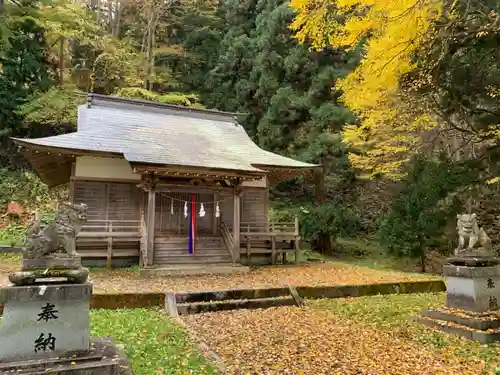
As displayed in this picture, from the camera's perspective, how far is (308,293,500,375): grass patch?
222 inches

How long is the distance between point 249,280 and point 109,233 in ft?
16.6

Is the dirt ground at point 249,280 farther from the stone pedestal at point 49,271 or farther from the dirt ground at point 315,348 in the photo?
the stone pedestal at point 49,271

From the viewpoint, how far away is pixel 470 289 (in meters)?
6.85

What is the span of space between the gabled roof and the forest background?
2284 millimetres

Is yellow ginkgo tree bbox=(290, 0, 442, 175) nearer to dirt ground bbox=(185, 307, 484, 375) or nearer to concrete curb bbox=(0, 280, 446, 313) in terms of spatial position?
dirt ground bbox=(185, 307, 484, 375)

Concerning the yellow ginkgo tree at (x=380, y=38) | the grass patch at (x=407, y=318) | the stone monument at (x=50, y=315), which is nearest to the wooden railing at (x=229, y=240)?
the grass patch at (x=407, y=318)

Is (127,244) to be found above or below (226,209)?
below

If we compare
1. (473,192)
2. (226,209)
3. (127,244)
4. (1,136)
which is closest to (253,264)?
(226,209)

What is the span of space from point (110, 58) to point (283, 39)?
11.1 metres

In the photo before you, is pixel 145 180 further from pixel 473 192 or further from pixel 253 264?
pixel 473 192

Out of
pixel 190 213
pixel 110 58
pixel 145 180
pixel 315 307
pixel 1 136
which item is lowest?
pixel 315 307

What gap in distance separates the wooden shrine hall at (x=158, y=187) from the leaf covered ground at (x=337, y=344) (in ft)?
19.6

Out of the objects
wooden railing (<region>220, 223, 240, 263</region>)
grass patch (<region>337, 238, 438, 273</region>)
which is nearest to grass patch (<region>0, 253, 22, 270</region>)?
wooden railing (<region>220, 223, 240, 263</region>)

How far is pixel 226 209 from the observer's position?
15445mm
